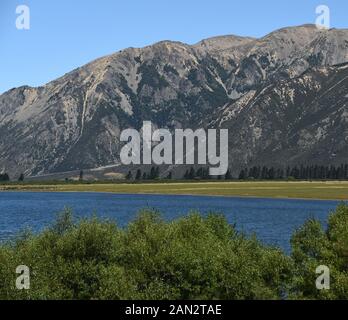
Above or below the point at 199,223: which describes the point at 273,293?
below

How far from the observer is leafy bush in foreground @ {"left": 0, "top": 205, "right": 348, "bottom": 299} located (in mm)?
72188

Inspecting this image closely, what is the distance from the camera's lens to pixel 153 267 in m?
79.2

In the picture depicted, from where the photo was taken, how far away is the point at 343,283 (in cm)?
7225

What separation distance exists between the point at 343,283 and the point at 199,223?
3117cm

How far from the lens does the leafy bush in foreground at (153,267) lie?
7219cm
